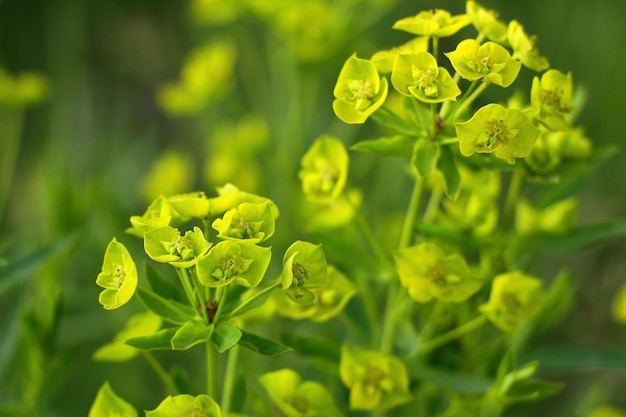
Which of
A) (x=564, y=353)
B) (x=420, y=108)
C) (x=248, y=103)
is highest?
(x=420, y=108)

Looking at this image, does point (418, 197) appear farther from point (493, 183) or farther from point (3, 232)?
point (3, 232)

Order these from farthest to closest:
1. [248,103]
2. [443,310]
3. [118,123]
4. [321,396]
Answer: [248,103] < [118,123] < [443,310] < [321,396]

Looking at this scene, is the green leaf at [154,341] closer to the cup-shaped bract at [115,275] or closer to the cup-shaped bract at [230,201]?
the cup-shaped bract at [115,275]

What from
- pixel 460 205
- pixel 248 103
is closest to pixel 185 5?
pixel 248 103

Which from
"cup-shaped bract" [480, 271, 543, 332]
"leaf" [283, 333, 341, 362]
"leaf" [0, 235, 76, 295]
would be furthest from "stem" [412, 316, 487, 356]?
"leaf" [0, 235, 76, 295]

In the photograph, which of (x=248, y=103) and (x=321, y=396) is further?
(x=248, y=103)

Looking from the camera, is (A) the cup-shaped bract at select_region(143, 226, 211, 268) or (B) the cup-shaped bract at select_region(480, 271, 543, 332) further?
(B) the cup-shaped bract at select_region(480, 271, 543, 332)

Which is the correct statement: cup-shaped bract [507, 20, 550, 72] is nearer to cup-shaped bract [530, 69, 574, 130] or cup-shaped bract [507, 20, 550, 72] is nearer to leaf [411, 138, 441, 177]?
cup-shaped bract [530, 69, 574, 130]
